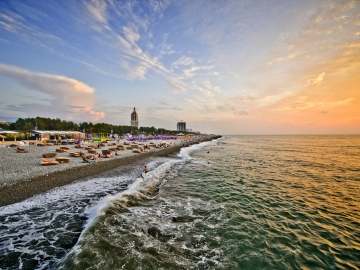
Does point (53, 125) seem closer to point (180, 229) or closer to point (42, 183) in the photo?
point (42, 183)

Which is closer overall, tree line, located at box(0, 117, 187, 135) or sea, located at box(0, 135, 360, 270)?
sea, located at box(0, 135, 360, 270)

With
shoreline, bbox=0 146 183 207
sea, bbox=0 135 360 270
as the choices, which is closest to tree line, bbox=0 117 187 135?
shoreline, bbox=0 146 183 207

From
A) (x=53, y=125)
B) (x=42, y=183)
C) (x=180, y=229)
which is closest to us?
A: (x=180, y=229)

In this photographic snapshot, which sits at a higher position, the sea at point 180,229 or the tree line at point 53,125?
the tree line at point 53,125

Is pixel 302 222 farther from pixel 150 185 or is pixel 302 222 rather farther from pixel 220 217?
pixel 150 185

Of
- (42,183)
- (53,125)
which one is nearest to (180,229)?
(42,183)

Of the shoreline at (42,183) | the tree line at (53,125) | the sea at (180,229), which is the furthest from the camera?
the tree line at (53,125)

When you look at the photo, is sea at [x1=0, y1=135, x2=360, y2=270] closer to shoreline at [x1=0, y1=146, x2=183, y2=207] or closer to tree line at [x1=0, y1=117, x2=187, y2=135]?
shoreline at [x1=0, y1=146, x2=183, y2=207]

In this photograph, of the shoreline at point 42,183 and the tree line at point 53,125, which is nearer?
the shoreline at point 42,183

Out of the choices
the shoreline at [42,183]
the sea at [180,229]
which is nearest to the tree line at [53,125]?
the shoreline at [42,183]

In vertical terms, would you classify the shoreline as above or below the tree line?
below

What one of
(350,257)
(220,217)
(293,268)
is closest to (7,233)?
(220,217)

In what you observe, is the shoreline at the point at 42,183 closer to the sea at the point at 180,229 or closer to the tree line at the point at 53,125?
the sea at the point at 180,229

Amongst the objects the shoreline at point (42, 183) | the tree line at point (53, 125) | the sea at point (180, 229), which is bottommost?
the sea at point (180, 229)
